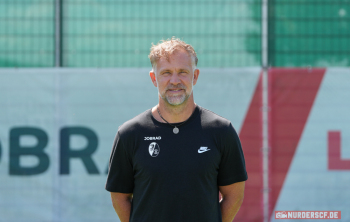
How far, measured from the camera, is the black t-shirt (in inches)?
72.3

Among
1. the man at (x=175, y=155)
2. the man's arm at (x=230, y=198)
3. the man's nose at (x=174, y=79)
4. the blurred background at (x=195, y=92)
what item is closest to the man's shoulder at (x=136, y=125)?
the man at (x=175, y=155)

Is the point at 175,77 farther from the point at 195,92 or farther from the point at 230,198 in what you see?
the point at 195,92

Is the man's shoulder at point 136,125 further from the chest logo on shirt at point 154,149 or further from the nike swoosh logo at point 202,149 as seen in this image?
the nike swoosh logo at point 202,149

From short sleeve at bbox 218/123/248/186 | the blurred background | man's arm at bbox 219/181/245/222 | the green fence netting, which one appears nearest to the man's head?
short sleeve at bbox 218/123/248/186

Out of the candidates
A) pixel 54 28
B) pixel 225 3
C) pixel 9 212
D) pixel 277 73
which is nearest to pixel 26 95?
pixel 54 28

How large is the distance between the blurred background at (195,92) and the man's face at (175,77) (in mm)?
2624

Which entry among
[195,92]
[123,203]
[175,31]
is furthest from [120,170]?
[175,31]

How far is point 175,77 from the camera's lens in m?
1.88

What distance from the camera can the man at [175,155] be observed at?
6.03 ft

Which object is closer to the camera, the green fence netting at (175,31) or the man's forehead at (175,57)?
the man's forehead at (175,57)

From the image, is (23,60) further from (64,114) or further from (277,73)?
(277,73)

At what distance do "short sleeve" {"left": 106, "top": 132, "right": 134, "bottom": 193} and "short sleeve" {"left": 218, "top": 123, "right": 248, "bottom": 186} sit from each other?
1.46 ft

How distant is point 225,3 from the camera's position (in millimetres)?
4680

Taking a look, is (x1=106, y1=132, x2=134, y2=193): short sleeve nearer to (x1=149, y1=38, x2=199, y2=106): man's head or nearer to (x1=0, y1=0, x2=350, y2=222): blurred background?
(x1=149, y1=38, x2=199, y2=106): man's head
